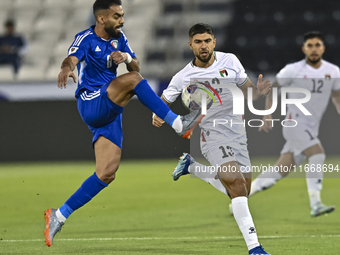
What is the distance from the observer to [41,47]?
16.9 m

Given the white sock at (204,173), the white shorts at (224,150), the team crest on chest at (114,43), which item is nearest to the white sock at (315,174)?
the white sock at (204,173)

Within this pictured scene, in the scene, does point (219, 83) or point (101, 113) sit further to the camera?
point (219, 83)

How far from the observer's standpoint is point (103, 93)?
16.2 ft

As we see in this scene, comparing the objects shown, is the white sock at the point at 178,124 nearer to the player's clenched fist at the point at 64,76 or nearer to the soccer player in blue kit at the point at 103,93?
the soccer player in blue kit at the point at 103,93

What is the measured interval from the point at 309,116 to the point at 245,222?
368 centimetres

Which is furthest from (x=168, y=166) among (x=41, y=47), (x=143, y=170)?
(x=41, y=47)

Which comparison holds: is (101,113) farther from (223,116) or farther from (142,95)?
(223,116)

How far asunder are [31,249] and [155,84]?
8.50 metres

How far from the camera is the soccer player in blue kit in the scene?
15.9 feet

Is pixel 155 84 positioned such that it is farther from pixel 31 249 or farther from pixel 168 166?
pixel 31 249

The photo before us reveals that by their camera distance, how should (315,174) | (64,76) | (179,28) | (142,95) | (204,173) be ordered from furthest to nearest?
(179,28), (315,174), (204,173), (142,95), (64,76)

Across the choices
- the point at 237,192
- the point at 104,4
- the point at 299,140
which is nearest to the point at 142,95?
the point at 104,4

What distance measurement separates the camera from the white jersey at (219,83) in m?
5.06

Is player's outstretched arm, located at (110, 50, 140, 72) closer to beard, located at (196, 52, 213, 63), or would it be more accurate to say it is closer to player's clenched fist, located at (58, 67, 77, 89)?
player's clenched fist, located at (58, 67, 77, 89)
